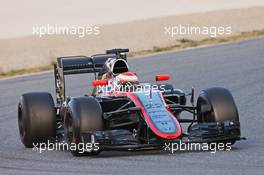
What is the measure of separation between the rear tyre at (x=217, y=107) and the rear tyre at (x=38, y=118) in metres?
2.33

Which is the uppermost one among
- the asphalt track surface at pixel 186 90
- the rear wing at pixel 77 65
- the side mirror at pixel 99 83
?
the rear wing at pixel 77 65

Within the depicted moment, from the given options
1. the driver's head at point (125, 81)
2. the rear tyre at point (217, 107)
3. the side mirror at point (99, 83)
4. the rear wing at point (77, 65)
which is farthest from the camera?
the rear wing at point (77, 65)

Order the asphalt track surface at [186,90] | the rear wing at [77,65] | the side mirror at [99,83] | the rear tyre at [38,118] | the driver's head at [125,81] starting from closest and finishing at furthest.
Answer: the asphalt track surface at [186,90]
the side mirror at [99,83]
the driver's head at [125,81]
the rear tyre at [38,118]
the rear wing at [77,65]

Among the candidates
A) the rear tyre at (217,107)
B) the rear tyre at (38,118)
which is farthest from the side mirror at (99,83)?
the rear tyre at (217,107)

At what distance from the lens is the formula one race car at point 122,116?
12797 millimetres

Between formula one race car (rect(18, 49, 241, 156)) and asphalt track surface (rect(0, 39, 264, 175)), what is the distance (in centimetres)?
25

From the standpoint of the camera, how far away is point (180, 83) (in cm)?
2264

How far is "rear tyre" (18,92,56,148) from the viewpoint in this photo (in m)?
14.4

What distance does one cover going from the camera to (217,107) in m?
13.5

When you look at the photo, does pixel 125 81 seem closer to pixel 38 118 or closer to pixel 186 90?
pixel 38 118

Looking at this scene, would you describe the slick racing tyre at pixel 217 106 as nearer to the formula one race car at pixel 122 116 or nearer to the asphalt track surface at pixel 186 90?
the formula one race car at pixel 122 116

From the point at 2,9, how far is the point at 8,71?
29.0m

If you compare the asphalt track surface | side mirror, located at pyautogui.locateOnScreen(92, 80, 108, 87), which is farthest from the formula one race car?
the asphalt track surface

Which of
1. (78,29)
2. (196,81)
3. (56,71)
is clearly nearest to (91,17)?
(78,29)
